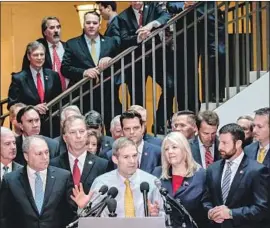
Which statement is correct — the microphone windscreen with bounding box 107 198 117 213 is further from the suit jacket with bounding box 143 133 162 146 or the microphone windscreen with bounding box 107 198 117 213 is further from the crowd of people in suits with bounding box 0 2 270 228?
the suit jacket with bounding box 143 133 162 146

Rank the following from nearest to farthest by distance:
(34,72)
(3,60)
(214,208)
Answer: (214,208) → (34,72) → (3,60)

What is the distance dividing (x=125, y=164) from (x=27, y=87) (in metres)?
1.69

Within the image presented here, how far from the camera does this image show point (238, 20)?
6480 mm

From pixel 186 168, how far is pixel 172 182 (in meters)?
0.12

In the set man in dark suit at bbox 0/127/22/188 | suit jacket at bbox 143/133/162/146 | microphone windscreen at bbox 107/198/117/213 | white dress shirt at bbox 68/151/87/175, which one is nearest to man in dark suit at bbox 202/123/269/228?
suit jacket at bbox 143/133/162/146

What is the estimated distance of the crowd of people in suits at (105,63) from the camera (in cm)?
650

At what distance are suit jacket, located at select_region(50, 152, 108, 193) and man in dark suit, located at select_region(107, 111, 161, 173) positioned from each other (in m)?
0.08

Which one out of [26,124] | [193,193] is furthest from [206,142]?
[26,124]

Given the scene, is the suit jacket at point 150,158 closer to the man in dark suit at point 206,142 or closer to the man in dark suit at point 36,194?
the man in dark suit at point 206,142

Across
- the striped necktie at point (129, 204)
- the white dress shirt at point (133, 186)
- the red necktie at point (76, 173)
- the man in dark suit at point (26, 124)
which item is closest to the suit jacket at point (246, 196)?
the white dress shirt at point (133, 186)

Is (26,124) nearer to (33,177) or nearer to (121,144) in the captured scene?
(33,177)

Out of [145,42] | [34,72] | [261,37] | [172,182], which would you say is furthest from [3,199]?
[261,37]

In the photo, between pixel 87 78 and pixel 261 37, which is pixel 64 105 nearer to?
pixel 87 78

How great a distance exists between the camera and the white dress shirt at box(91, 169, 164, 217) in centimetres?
484
